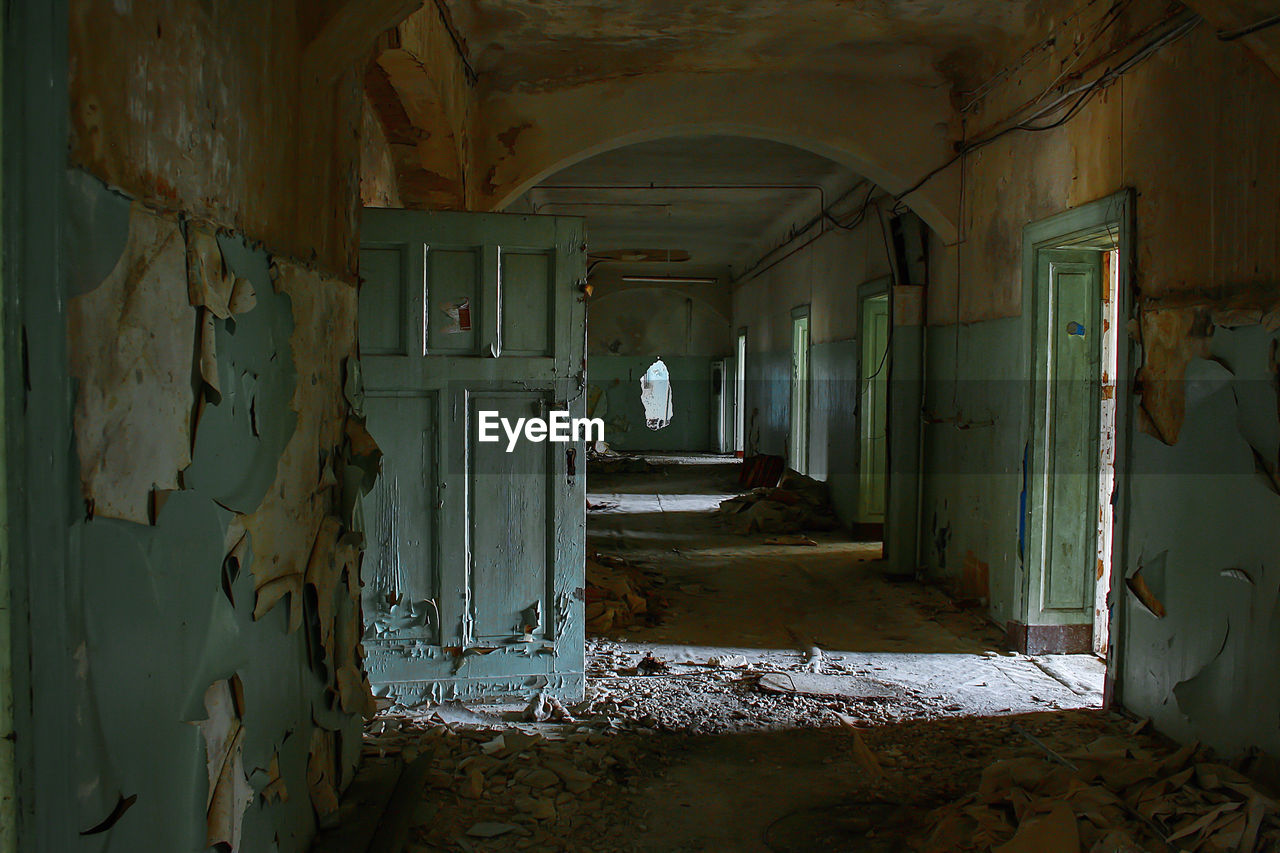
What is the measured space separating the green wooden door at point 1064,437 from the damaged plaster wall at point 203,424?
3.72 meters

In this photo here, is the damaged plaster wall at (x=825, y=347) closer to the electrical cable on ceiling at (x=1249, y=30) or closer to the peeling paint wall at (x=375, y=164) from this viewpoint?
the peeling paint wall at (x=375, y=164)

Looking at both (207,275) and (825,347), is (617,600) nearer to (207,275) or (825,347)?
(207,275)

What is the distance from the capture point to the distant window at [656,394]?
17192 mm

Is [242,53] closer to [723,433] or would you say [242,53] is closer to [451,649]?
[451,649]

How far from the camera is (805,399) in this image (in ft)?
34.9

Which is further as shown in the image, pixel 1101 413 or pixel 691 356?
pixel 691 356

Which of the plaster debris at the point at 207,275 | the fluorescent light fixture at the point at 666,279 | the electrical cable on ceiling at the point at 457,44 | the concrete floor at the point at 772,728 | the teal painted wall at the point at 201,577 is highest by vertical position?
the fluorescent light fixture at the point at 666,279

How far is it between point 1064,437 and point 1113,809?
250 centimetres

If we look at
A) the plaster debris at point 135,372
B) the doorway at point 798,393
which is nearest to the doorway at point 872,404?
the doorway at point 798,393

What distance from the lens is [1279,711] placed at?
2.86 metres

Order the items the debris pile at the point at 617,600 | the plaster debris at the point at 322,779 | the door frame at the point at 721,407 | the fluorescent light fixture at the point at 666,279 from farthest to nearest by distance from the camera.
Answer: the door frame at the point at 721,407 < the fluorescent light fixture at the point at 666,279 < the debris pile at the point at 617,600 < the plaster debris at the point at 322,779

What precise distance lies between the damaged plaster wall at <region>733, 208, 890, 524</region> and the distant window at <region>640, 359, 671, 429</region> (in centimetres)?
417

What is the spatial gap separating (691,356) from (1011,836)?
14.5 m

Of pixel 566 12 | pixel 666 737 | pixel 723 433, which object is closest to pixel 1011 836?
pixel 666 737
